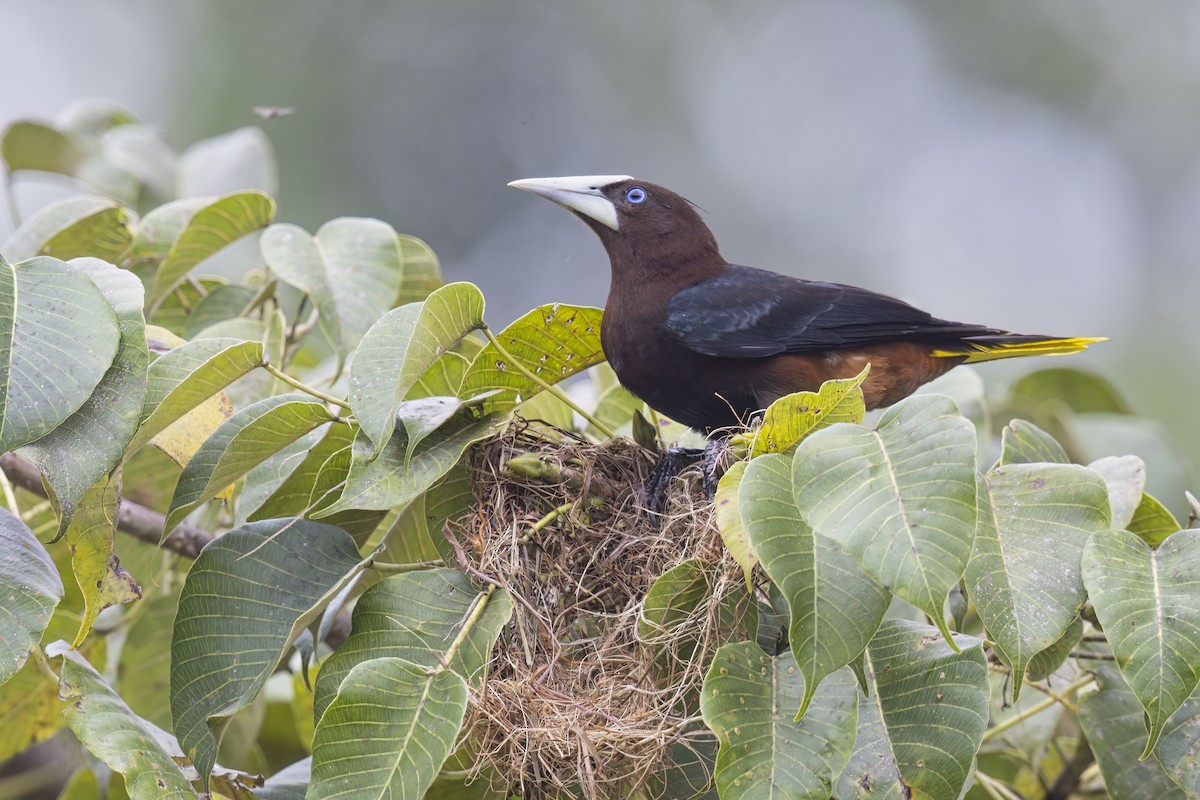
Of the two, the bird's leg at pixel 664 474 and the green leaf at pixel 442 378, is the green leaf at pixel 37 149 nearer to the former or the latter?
the green leaf at pixel 442 378

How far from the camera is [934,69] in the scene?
12.3 m

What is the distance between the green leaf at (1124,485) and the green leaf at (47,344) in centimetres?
165

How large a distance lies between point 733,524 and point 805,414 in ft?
Answer: 0.80

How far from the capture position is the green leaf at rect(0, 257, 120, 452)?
63.8 inches

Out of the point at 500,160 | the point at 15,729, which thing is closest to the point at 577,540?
the point at 15,729

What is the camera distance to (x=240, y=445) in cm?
184

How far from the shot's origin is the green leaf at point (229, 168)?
353 centimetres

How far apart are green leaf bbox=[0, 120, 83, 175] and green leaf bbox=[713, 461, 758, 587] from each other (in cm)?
264

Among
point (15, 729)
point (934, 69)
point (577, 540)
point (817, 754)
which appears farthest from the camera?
point (934, 69)

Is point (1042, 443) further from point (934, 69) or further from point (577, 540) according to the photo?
point (934, 69)

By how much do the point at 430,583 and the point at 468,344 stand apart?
34.7 inches

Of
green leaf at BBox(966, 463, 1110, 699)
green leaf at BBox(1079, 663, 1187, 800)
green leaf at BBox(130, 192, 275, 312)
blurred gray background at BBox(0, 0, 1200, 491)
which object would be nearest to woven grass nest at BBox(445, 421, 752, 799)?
green leaf at BBox(966, 463, 1110, 699)

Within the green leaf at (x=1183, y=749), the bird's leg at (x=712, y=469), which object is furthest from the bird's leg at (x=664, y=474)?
the green leaf at (x=1183, y=749)

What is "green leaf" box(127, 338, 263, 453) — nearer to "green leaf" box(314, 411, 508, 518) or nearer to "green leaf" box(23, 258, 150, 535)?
"green leaf" box(23, 258, 150, 535)
